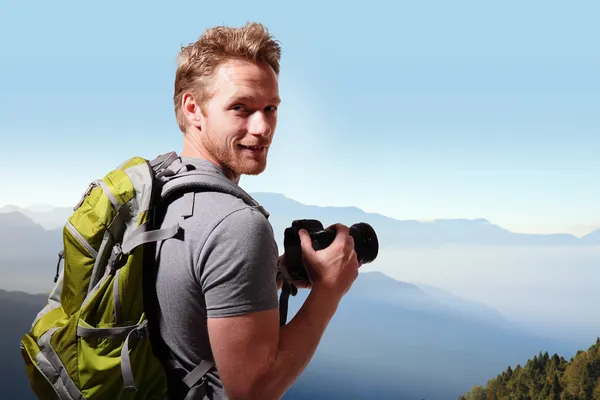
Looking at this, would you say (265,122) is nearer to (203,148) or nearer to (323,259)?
(203,148)

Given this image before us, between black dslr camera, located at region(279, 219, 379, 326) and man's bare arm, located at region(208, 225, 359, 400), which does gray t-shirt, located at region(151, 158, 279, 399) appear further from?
black dslr camera, located at region(279, 219, 379, 326)

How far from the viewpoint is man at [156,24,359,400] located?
1491 mm

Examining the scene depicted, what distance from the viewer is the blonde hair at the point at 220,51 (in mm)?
1756

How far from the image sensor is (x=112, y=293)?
5.13ft

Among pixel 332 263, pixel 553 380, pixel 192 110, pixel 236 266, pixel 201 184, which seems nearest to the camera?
pixel 236 266

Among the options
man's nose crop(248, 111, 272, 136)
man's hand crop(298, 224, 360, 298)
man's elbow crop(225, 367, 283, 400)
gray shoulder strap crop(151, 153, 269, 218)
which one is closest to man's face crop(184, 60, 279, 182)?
man's nose crop(248, 111, 272, 136)

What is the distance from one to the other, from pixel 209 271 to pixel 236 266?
0.07 m

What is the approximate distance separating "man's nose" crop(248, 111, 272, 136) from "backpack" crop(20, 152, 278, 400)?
0.63 feet

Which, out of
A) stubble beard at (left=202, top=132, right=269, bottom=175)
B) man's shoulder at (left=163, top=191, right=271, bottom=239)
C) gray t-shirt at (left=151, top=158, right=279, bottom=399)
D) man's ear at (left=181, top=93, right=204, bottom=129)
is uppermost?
man's ear at (left=181, top=93, right=204, bottom=129)

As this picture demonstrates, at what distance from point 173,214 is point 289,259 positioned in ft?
1.14

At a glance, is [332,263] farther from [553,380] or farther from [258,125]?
[553,380]

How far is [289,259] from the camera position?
1758 millimetres

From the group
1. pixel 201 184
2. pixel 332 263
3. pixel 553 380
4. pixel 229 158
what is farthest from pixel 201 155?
pixel 553 380

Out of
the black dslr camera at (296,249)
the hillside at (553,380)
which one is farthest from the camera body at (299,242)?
the hillside at (553,380)
